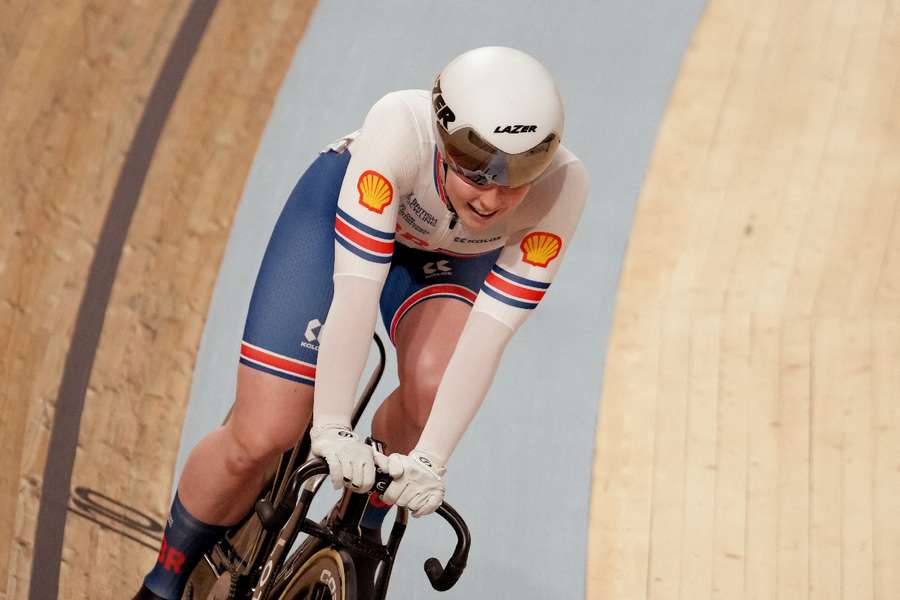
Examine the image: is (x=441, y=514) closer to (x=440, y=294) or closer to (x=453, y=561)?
(x=453, y=561)

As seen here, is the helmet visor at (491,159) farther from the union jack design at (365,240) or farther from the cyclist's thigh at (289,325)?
the cyclist's thigh at (289,325)

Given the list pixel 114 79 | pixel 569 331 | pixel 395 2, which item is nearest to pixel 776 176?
pixel 569 331

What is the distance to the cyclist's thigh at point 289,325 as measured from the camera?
7.95ft

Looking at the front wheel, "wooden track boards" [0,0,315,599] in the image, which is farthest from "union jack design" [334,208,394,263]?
"wooden track boards" [0,0,315,599]

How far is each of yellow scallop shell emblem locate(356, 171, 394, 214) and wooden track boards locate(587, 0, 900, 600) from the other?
1680 mm

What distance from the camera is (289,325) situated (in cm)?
242

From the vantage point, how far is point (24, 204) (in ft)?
13.6

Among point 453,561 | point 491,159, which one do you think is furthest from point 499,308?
point 453,561

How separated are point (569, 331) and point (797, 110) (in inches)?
52.6

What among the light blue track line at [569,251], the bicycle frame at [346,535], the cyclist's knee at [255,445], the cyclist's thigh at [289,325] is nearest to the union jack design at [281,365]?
the cyclist's thigh at [289,325]

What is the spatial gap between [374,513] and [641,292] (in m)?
1.71

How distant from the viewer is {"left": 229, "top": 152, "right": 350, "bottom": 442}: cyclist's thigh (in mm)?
2424

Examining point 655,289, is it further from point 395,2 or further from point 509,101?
point 509,101

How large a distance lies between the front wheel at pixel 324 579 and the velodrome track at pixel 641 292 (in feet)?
3.46
